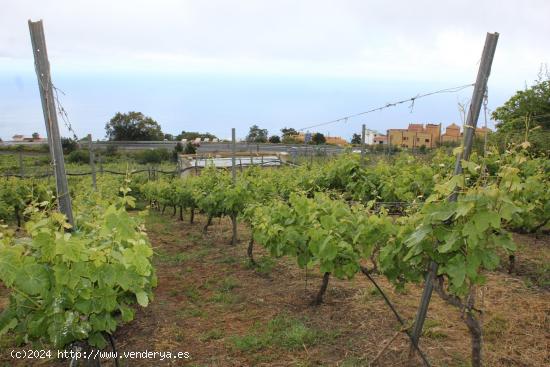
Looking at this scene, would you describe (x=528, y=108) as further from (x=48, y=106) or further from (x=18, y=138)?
(x=18, y=138)

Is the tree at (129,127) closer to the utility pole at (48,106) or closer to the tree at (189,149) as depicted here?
the tree at (189,149)

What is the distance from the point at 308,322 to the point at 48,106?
10.7ft

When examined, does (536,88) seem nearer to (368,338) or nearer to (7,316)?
(368,338)

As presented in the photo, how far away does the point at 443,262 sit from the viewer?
2.96 m

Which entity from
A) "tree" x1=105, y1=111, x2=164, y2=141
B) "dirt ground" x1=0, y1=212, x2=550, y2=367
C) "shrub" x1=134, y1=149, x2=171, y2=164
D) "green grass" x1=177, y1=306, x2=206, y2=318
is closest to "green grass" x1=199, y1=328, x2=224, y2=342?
"dirt ground" x1=0, y1=212, x2=550, y2=367

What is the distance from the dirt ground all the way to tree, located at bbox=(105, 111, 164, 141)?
41.1 meters

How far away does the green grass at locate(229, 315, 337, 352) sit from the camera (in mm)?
4168

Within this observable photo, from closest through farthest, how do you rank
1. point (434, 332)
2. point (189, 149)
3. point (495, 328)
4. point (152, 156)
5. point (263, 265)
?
point (434, 332) < point (495, 328) < point (263, 265) < point (152, 156) < point (189, 149)

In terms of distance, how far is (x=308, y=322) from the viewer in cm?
464

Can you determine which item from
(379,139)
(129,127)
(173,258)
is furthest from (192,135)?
(173,258)

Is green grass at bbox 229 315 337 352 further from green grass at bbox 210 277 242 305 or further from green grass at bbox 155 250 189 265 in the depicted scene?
green grass at bbox 155 250 189 265

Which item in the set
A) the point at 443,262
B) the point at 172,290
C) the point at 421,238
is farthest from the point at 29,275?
the point at 172,290

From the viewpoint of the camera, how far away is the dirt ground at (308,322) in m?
3.96

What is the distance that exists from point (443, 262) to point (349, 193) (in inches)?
196
